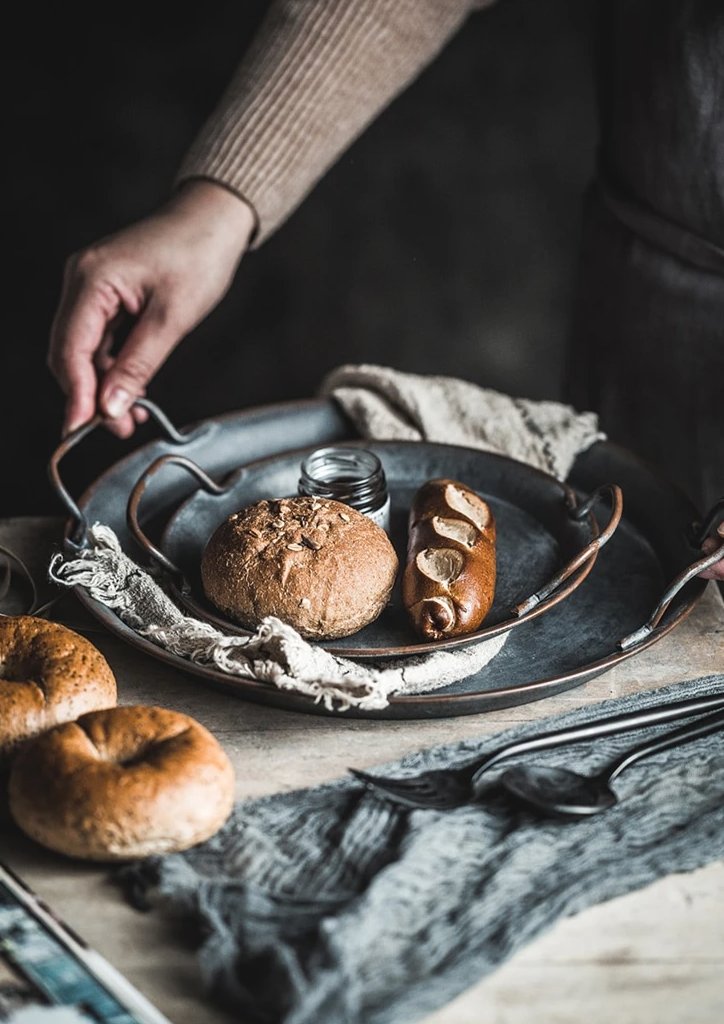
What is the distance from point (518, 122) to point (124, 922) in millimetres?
2562

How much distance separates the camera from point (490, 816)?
0.83 meters

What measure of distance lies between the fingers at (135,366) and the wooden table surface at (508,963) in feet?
1.46

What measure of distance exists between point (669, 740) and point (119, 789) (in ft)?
1.47

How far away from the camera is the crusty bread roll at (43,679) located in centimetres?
84

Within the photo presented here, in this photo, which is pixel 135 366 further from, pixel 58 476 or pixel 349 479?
pixel 349 479

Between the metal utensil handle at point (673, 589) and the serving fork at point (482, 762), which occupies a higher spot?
the metal utensil handle at point (673, 589)

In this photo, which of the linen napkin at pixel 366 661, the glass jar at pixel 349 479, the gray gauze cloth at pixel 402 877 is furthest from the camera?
the glass jar at pixel 349 479

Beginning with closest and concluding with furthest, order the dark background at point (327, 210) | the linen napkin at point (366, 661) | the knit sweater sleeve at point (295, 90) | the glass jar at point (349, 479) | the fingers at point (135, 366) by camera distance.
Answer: the linen napkin at point (366, 661), the glass jar at point (349, 479), the fingers at point (135, 366), the knit sweater sleeve at point (295, 90), the dark background at point (327, 210)

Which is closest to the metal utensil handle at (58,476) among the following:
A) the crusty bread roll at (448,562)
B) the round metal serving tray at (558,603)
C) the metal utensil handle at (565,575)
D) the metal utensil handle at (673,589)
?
the round metal serving tray at (558,603)

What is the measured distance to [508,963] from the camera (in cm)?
71

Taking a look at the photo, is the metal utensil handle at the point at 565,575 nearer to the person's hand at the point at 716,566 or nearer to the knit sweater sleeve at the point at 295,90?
the person's hand at the point at 716,566

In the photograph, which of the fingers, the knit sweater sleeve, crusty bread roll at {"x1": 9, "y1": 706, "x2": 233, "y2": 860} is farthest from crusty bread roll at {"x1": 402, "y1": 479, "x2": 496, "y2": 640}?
the knit sweater sleeve

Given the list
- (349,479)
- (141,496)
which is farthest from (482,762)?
(141,496)

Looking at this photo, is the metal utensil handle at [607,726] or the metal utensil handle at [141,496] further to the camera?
the metal utensil handle at [141,496]
